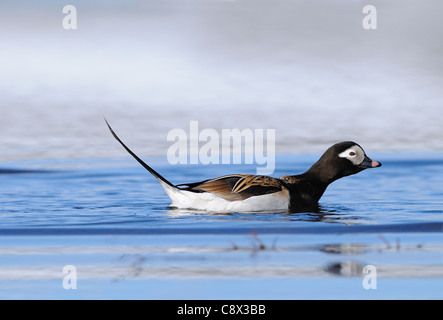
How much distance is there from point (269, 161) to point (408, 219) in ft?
14.9

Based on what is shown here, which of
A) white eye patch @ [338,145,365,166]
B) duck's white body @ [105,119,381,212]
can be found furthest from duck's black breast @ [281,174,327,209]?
white eye patch @ [338,145,365,166]

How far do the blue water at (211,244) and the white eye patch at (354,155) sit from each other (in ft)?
1.43

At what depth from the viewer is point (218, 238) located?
821 cm

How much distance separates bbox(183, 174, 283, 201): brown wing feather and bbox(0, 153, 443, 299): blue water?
343 mm

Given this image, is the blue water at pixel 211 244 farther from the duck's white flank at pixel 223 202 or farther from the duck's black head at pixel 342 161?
the duck's black head at pixel 342 161

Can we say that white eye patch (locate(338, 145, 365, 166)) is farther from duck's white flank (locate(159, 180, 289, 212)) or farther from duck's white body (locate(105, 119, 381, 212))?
duck's white flank (locate(159, 180, 289, 212))

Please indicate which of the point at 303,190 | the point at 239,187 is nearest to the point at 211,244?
the point at 239,187

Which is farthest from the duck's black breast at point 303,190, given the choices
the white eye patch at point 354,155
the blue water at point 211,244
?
the white eye patch at point 354,155

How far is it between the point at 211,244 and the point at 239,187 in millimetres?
2176

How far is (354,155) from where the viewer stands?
428 inches

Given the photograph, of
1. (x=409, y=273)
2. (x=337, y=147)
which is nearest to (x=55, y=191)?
(x=337, y=147)

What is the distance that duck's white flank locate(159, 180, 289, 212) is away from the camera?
32.6ft

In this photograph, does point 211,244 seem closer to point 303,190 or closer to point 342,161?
point 303,190

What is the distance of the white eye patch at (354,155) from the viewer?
10.9 metres
